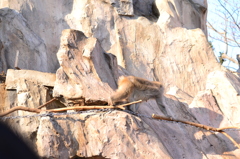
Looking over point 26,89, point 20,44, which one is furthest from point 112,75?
point 20,44

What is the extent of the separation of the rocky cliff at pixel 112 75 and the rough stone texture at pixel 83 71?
0.02 m

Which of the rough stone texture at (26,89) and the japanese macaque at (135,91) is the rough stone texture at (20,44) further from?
the japanese macaque at (135,91)

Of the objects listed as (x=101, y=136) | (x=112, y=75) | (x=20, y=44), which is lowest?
(x=101, y=136)

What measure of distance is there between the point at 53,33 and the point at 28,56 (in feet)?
6.91

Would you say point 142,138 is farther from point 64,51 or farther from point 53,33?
point 53,33

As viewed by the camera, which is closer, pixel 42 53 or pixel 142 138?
pixel 142 138

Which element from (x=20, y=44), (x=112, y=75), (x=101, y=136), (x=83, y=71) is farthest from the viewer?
(x=20, y=44)

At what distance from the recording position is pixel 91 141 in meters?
5.67

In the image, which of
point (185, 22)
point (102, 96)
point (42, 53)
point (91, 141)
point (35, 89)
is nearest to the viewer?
point (91, 141)

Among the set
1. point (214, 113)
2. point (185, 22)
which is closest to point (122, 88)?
point (214, 113)

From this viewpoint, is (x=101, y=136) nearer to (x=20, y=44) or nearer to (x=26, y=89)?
(x=26, y=89)

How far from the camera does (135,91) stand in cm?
697

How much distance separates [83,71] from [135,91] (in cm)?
108

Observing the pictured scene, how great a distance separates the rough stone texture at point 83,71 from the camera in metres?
6.12
